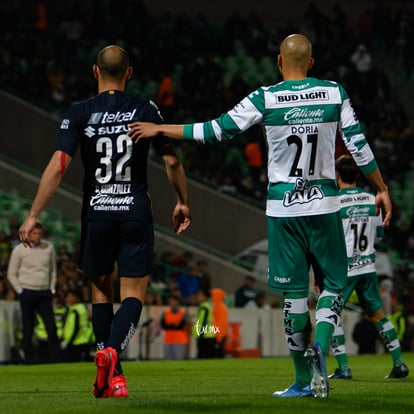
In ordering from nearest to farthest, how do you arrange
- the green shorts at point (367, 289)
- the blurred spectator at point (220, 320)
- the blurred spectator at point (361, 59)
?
the green shorts at point (367, 289)
the blurred spectator at point (220, 320)
the blurred spectator at point (361, 59)

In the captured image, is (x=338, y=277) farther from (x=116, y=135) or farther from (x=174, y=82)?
(x=174, y=82)

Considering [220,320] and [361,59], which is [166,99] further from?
[220,320]

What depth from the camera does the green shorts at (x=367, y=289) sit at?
13.5 metres

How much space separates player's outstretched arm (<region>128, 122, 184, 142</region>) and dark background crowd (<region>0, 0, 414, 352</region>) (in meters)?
18.1

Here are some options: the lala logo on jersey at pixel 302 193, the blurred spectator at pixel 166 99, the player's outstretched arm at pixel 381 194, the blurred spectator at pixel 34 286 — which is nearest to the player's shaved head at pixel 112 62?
the lala logo on jersey at pixel 302 193

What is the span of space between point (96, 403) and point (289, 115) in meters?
2.42

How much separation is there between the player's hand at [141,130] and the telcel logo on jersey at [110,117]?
0.13 metres

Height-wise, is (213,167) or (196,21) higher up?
(196,21)

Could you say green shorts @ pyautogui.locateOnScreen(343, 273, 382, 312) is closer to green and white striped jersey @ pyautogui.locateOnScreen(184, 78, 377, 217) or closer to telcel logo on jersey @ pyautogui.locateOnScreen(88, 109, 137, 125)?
green and white striped jersey @ pyautogui.locateOnScreen(184, 78, 377, 217)

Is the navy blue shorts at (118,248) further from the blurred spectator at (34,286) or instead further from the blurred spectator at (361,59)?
the blurred spectator at (361,59)

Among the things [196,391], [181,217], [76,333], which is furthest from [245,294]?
[181,217]

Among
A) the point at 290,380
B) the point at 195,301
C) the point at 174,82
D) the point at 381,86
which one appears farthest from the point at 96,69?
the point at 381,86

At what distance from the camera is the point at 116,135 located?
9047 millimetres

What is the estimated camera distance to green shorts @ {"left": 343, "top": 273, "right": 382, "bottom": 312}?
44.2 ft
